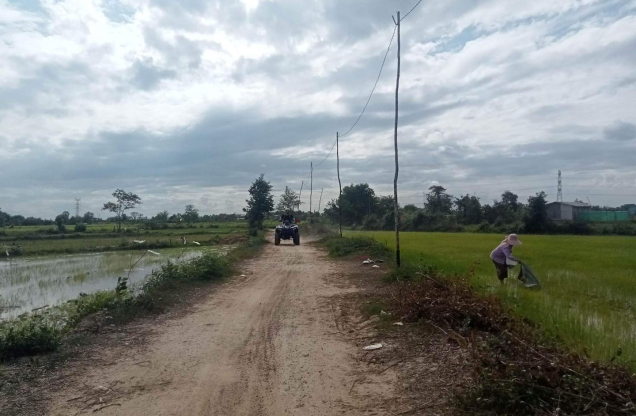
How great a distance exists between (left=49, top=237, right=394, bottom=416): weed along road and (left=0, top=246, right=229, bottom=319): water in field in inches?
224

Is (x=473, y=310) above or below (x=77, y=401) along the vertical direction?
above

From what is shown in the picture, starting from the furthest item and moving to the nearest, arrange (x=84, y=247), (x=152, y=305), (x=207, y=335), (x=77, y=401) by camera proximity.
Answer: (x=84, y=247) < (x=152, y=305) < (x=207, y=335) < (x=77, y=401)

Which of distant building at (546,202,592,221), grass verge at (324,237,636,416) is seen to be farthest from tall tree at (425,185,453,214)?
grass verge at (324,237,636,416)

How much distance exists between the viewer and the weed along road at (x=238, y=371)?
17.1 feet

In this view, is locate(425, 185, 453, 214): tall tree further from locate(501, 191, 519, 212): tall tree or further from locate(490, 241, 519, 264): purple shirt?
locate(490, 241, 519, 264): purple shirt

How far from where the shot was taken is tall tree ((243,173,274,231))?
48.2 metres

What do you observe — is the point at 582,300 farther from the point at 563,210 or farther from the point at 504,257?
the point at 563,210

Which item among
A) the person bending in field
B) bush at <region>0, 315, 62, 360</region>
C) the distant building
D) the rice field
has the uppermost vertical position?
the distant building

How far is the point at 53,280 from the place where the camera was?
18359 millimetres

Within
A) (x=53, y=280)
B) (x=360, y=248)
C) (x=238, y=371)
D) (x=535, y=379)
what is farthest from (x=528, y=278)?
(x=53, y=280)

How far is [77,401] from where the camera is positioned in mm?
5438

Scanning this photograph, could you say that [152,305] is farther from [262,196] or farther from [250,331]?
[262,196]

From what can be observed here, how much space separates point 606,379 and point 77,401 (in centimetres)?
526

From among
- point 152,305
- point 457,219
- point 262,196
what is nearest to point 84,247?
point 262,196
